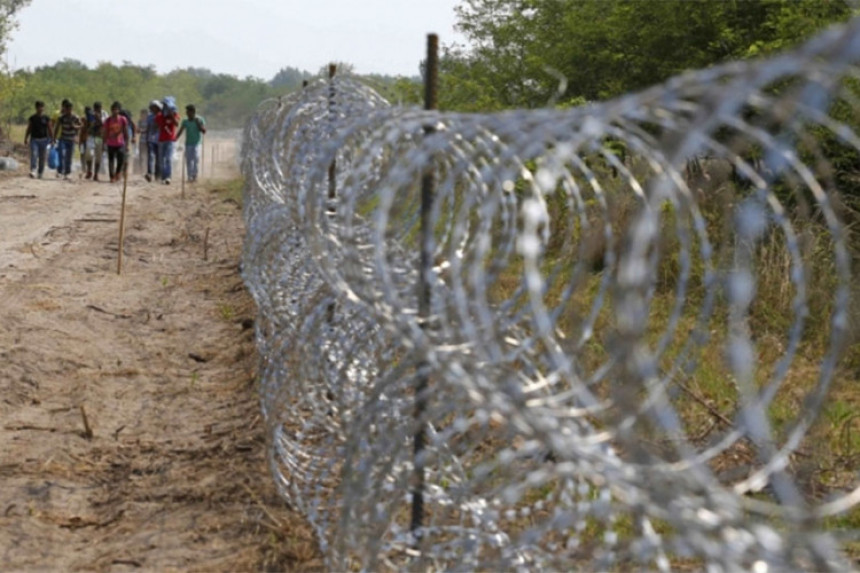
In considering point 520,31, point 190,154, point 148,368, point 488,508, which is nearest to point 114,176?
→ point 190,154

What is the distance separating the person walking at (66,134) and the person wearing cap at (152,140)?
114cm

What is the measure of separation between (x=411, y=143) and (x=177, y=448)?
93.9 inches

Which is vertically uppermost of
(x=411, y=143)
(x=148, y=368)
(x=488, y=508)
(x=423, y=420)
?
(x=411, y=143)

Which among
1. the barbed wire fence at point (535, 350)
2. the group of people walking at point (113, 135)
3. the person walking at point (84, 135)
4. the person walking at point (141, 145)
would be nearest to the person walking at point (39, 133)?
the group of people walking at point (113, 135)

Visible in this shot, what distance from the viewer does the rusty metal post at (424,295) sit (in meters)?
3.86

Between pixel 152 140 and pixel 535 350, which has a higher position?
pixel 535 350

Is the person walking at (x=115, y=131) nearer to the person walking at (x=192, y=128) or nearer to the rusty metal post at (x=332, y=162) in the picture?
the person walking at (x=192, y=128)

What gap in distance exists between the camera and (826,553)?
81.1 inches

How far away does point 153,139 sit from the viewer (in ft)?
79.8

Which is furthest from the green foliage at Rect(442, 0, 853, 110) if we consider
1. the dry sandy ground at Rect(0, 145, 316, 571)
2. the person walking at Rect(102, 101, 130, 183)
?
the person walking at Rect(102, 101, 130, 183)

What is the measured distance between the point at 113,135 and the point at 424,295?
20.0 metres

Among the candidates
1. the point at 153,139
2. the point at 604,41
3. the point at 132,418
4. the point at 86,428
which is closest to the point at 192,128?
the point at 153,139

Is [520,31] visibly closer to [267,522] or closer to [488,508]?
[267,522]

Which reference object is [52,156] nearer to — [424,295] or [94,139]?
[94,139]
